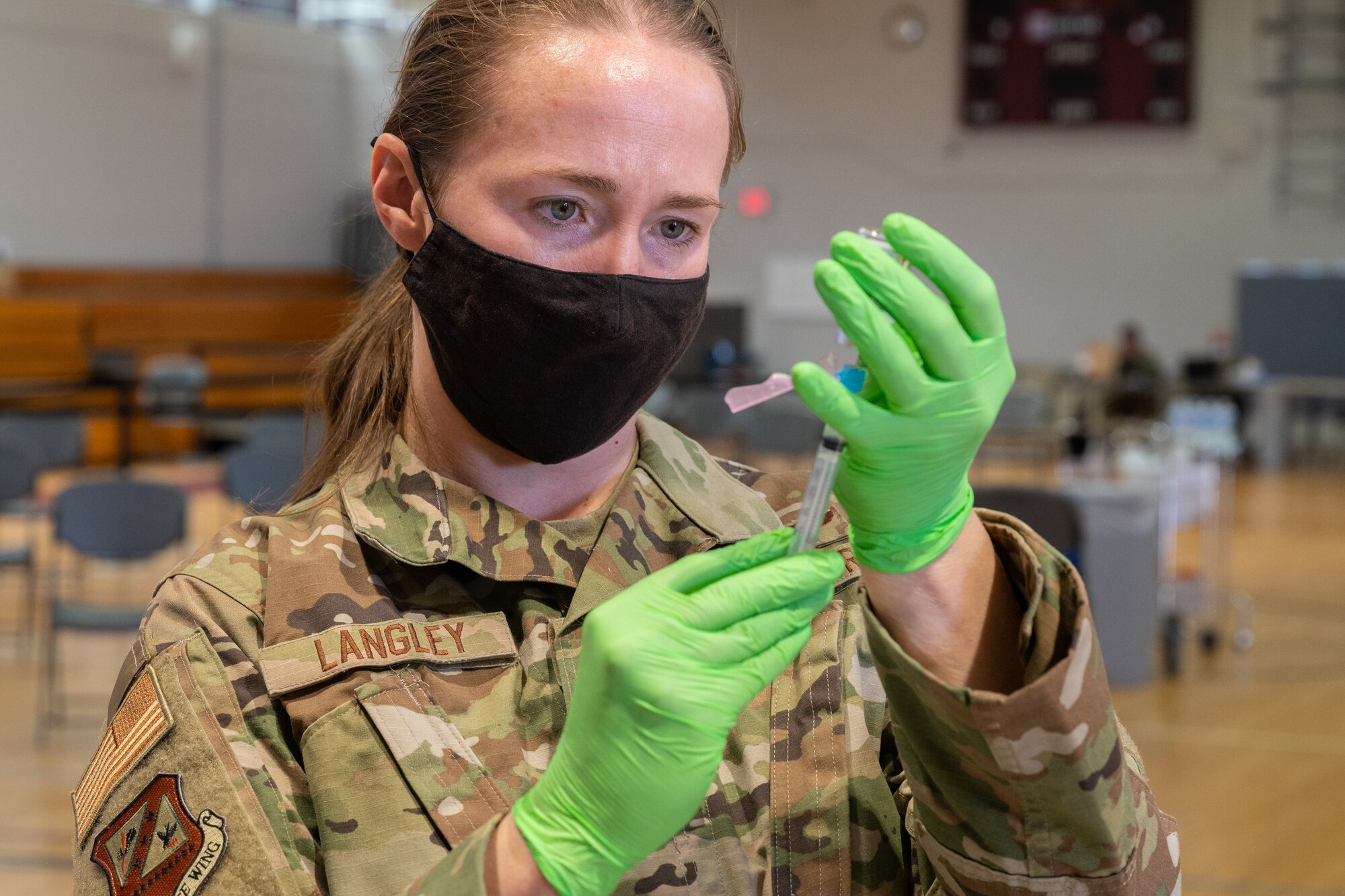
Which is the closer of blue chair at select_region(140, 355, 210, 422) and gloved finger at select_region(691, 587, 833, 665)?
gloved finger at select_region(691, 587, 833, 665)

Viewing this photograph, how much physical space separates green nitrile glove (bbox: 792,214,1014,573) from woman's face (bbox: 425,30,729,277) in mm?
216

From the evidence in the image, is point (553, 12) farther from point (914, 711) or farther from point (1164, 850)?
point (1164, 850)

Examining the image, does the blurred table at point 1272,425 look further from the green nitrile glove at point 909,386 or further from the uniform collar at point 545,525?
the green nitrile glove at point 909,386

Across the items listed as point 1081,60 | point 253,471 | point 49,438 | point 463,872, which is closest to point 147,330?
point 49,438

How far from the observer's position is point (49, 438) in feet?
22.9

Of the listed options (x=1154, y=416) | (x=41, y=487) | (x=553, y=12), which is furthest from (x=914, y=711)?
(x=1154, y=416)

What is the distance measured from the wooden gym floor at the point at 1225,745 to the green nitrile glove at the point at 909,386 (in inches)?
119

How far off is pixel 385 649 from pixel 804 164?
13.5 m

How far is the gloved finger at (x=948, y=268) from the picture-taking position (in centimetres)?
94

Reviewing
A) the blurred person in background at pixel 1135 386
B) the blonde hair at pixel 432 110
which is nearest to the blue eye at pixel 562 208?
the blonde hair at pixel 432 110

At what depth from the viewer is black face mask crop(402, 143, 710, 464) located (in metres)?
1.20

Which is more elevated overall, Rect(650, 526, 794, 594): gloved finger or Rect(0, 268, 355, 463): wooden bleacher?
Rect(650, 526, 794, 594): gloved finger

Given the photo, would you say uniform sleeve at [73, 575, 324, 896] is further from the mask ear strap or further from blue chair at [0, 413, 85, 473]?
blue chair at [0, 413, 85, 473]

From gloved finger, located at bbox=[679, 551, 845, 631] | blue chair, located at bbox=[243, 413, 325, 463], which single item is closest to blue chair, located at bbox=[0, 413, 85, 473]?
blue chair, located at bbox=[243, 413, 325, 463]
